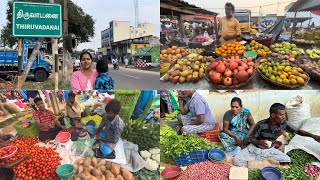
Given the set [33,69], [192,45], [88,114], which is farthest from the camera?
[33,69]

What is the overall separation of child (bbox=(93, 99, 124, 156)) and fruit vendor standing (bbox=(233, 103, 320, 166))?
53.2 inches

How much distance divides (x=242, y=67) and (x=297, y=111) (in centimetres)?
116

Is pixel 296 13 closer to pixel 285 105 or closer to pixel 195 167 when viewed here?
pixel 285 105

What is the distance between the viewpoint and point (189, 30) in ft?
18.7

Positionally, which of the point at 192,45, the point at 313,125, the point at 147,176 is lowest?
the point at 147,176

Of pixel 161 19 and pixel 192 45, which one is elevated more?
pixel 161 19

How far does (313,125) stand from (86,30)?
19262mm

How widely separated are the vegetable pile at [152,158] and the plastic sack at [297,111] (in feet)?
5.27

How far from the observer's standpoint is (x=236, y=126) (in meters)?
4.19

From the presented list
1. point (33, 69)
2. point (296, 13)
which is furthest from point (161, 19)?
point (33, 69)

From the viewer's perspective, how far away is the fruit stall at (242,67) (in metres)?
4.93

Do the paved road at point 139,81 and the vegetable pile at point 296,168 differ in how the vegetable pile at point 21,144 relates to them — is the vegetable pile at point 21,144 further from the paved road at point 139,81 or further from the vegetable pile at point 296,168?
the paved road at point 139,81

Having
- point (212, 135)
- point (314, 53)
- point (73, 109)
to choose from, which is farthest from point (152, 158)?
point (314, 53)

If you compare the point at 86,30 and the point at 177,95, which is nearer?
the point at 177,95
